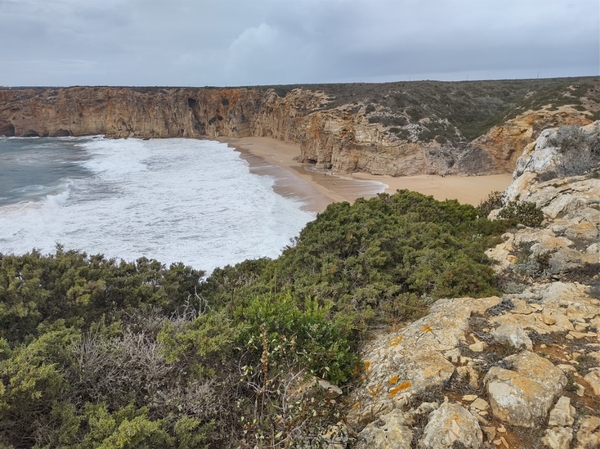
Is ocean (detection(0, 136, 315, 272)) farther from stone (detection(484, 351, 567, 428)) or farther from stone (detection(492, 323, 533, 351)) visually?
stone (detection(484, 351, 567, 428))

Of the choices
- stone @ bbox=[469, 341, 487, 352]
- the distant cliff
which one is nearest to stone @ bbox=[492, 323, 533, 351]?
stone @ bbox=[469, 341, 487, 352]

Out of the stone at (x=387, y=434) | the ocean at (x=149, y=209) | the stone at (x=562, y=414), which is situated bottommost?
the ocean at (x=149, y=209)

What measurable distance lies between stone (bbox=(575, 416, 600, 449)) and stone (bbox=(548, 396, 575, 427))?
0.06 meters

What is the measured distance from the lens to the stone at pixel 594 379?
9.46 feet

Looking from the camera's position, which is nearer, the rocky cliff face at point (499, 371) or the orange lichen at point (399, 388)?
the rocky cliff face at point (499, 371)

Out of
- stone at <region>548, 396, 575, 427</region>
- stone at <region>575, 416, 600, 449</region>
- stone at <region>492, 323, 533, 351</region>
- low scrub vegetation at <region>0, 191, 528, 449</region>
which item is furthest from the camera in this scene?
stone at <region>492, 323, 533, 351</region>

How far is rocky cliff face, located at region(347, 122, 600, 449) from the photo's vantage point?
8.59 feet

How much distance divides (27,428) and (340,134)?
91.6ft

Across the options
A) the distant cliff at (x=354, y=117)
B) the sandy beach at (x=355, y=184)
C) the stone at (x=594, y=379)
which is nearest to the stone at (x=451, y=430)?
the stone at (x=594, y=379)

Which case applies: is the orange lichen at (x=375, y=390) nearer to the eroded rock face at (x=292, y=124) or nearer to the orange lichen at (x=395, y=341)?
the orange lichen at (x=395, y=341)

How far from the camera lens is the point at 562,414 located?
266cm

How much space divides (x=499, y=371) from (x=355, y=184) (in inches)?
864

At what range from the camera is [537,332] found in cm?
366

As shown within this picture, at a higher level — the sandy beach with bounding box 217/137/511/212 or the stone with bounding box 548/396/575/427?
the stone with bounding box 548/396/575/427
